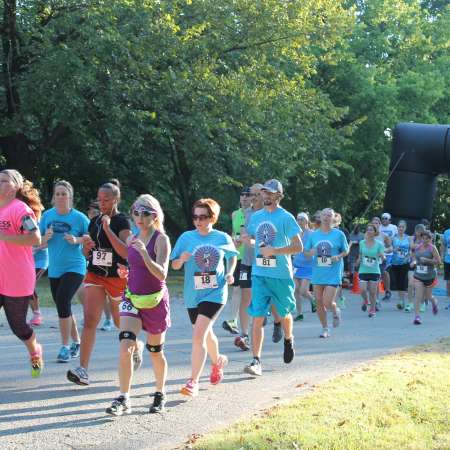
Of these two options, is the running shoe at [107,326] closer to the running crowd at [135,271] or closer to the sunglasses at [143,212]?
the running crowd at [135,271]

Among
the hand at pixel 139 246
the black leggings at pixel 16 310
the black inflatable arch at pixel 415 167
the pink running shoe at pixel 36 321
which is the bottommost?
the pink running shoe at pixel 36 321

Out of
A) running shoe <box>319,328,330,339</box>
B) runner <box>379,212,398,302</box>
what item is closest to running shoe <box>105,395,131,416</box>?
running shoe <box>319,328,330,339</box>

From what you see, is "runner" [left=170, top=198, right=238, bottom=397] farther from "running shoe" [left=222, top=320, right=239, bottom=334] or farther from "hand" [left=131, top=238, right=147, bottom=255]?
"running shoe" [left=222, top=320, right=239, bottom=334]

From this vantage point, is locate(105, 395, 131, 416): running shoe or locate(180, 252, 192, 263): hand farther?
locate(180, 252, 192, 263): hand

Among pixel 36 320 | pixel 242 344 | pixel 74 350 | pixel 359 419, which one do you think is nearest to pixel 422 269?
pixel 242 344

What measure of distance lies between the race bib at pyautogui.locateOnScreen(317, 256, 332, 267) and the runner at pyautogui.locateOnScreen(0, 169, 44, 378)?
18.6ft

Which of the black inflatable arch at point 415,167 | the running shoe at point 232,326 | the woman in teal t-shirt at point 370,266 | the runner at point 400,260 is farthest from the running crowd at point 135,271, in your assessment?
the black inflatable arch at point 415,167

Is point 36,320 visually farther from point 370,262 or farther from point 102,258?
point 370,262

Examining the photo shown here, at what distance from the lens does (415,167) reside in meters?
23.8

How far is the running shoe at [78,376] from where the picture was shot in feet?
23.8

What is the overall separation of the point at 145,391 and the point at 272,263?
2014 millimetres

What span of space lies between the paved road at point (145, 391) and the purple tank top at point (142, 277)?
93cm

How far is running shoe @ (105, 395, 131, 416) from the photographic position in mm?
6312

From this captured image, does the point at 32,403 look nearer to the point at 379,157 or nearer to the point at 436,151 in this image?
the point at 436,151
